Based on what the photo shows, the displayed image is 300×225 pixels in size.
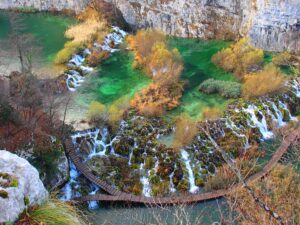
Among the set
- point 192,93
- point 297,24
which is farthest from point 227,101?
point 297,24

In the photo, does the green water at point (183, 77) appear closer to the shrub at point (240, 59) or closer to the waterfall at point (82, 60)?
the shrub at point (240, 59)

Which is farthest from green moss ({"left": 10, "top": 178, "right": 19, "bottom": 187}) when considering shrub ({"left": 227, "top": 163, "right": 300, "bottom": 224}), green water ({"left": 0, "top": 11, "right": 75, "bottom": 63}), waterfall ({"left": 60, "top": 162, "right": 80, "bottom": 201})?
green water ({"left": 0, "top": 11, "right": 75, "bottom": 63})

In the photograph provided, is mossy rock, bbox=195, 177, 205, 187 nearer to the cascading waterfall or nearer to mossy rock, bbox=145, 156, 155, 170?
the cascading waterfall

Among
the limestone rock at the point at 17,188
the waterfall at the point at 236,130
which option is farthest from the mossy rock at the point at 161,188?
the limestone rock at the point at 17,188

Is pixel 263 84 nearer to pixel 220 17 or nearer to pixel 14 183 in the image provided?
pixel 220 17

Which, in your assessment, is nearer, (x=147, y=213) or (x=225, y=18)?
(x=147, y=213)

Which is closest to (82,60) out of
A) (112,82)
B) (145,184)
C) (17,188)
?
(112,82)
